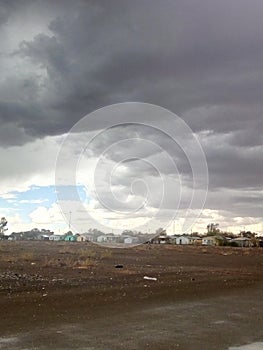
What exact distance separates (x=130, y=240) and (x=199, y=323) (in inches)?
3714

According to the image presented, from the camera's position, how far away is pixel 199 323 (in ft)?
41.4

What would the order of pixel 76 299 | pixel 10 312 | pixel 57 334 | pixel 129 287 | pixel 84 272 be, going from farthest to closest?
pixel 84 272 → pixel 129 287 → pixel 76 299 → pixel 10 312 → pixel 57 334

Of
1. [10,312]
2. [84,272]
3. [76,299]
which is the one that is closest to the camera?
[10,312]

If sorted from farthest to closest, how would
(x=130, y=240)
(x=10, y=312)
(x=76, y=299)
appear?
(x=130, y=240) < (x=76, y=299) < (x=10, y=312)

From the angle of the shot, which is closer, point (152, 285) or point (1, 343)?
point (1, 343)

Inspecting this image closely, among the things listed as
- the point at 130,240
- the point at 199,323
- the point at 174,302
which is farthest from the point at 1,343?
the point at 130,240

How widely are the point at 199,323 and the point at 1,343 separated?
Result: 523 cm

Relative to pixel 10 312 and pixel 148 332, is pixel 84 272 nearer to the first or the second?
pixel 10 312

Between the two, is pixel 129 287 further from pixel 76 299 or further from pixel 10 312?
pixel 10 312

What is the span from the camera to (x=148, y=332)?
11156 mm

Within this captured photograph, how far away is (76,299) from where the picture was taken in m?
16.2

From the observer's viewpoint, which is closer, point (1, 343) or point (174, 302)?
point (1, 343)

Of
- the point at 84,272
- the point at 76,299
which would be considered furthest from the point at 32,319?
the point at 84,272

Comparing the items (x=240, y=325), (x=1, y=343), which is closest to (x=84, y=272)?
(x=240, y=325)
